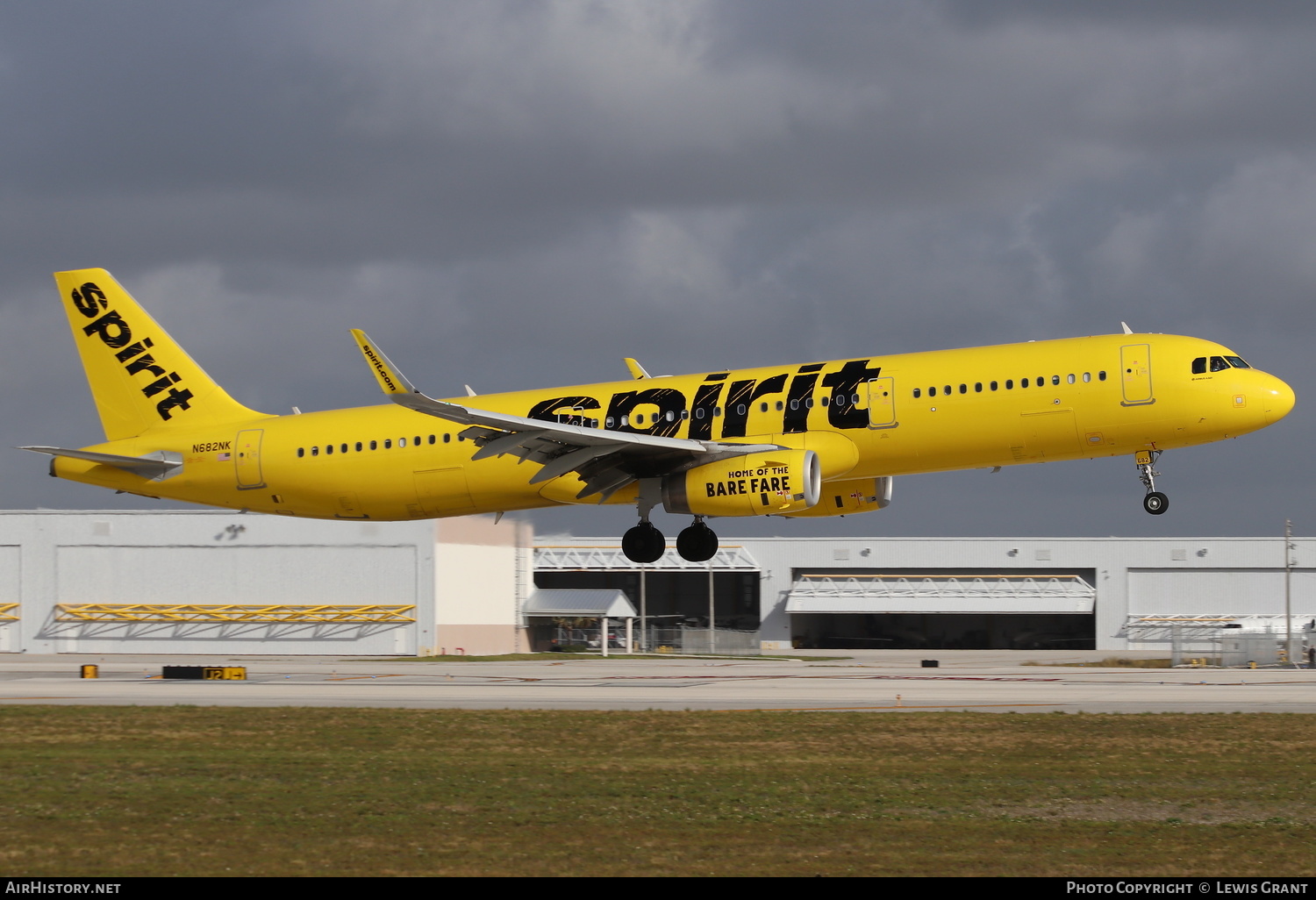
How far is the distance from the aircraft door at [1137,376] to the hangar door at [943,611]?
78.8 m

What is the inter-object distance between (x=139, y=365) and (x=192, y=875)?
33.1 metres

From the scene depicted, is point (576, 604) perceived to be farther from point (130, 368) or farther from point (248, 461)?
point (248, 461)

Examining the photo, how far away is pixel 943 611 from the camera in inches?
4466

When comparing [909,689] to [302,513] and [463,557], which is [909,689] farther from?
[463,557]

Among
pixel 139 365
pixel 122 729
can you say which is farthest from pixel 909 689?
pixel 139 365

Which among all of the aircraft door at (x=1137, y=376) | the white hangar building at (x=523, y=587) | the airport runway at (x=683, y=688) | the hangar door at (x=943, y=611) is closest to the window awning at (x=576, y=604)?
the white hangar building at (x=523, y=587)

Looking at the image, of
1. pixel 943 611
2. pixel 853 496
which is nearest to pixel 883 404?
pixel 853 496

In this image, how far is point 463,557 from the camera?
3492 inches

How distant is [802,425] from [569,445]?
6.29 metres

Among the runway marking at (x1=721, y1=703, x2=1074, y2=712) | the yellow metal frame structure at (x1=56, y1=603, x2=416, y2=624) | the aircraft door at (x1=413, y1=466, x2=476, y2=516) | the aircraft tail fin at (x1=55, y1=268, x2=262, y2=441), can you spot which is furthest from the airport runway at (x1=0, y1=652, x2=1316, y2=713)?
the yellow metal frame structure at (x1=56, y1=603, x2=416, y2=624)

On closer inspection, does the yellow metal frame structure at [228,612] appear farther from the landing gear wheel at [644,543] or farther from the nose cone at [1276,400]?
the nose cone at [1276,400]

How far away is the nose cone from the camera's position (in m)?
35.8

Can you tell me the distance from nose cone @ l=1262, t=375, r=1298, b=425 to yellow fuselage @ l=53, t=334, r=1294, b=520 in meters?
0.05

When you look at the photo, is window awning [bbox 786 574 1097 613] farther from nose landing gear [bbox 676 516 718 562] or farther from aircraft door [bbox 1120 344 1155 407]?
aircraft door [bbox 1120 344 1155 407]
